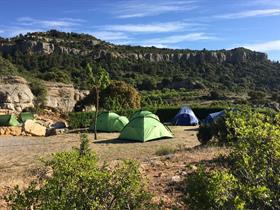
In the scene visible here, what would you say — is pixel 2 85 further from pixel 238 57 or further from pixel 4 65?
pixel 238 57

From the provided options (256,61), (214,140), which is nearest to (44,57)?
(256,61)

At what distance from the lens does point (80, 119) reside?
34188 mm

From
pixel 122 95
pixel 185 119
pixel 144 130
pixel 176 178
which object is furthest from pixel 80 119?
pixel 176 178

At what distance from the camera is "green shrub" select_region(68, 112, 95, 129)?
33.8m

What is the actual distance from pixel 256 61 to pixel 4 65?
222 ft

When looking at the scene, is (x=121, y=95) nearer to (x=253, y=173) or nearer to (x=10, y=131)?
(x=10, y=131)

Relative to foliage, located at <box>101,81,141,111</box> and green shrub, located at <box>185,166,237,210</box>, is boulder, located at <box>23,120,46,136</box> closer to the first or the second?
foliage, located at <box>101,81,141,111</box>

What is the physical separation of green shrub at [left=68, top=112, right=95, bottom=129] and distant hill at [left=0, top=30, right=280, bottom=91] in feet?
108

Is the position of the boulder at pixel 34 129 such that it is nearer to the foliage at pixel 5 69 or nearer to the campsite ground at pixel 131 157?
the campsite ground at pixel 131 157

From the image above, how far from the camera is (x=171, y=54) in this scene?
110m

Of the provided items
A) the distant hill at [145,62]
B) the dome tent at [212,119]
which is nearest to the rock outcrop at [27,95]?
the distant hill at [145,62]

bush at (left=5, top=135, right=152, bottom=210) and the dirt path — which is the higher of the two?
bush at (left=5, top=135, right=152, bottom=210)

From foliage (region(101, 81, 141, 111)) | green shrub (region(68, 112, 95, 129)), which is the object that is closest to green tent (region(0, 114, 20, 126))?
green shrub (region(68, 112, 95, 129))

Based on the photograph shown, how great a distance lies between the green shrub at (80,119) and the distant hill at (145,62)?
3307 cm
